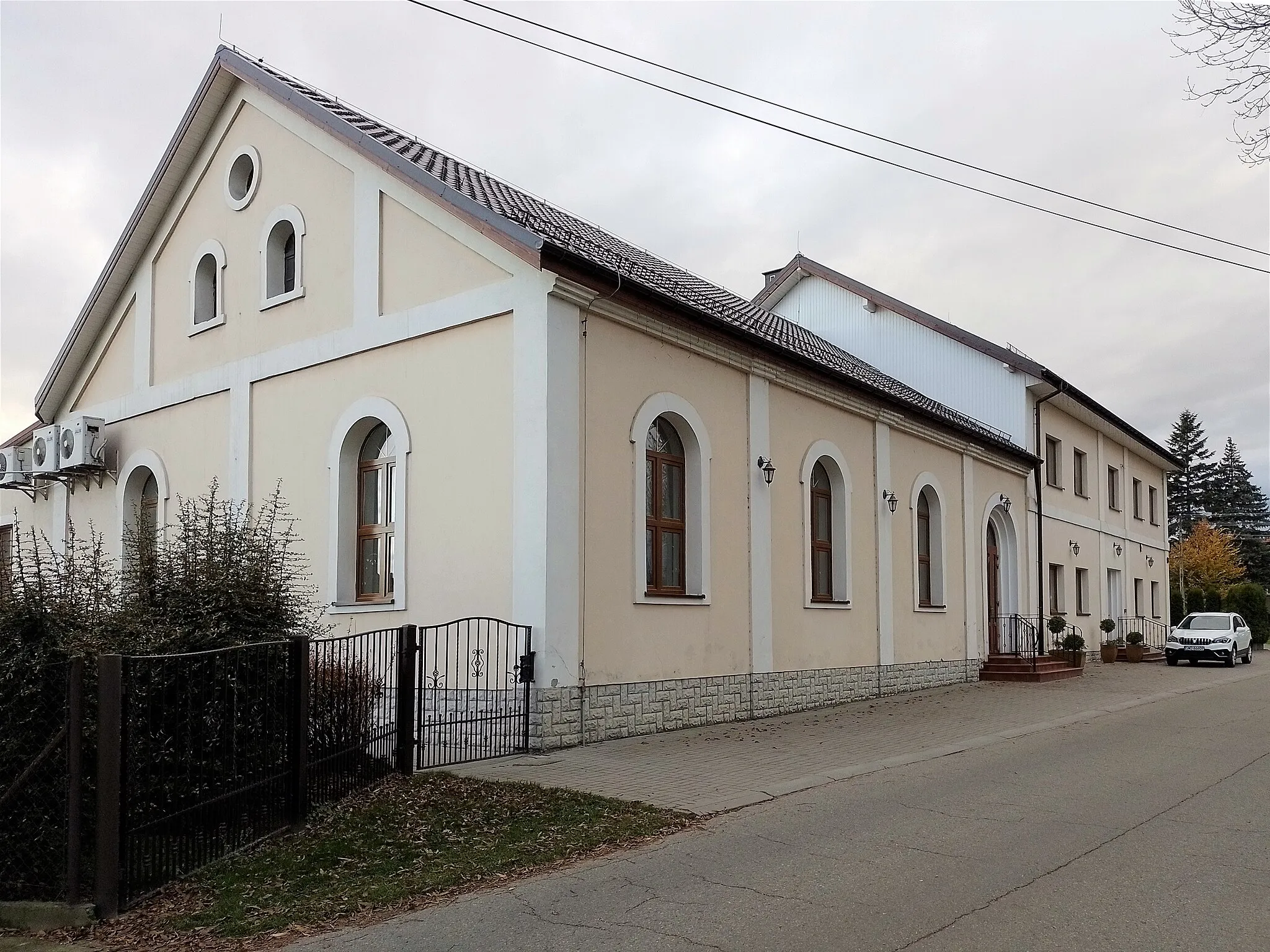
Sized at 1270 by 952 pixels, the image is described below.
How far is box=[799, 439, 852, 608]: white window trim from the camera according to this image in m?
16.5

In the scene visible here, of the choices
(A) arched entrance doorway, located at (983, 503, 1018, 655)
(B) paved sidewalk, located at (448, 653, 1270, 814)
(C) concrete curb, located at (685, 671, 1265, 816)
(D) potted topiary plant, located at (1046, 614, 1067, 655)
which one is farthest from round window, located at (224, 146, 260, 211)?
(D) potted topiary plant, located at (1046, 614, 1067, 655)

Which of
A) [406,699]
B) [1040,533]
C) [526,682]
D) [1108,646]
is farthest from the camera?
[1108,646]

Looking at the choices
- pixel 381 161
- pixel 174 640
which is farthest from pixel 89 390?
pixel 174 640

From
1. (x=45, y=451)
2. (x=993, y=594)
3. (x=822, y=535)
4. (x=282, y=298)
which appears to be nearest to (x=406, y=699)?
(x=282, y=298)

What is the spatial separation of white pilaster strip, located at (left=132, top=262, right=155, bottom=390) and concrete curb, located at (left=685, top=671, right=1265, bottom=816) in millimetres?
12986

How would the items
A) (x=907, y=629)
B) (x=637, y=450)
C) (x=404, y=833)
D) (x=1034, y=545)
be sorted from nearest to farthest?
(x=404, y=833), (x=637, y=450), (x=907, y=629), (x=1034, y=545)

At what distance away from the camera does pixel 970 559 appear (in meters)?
21.8

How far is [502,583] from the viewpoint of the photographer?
11.8 meters

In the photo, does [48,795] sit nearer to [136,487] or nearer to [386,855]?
[386,855]

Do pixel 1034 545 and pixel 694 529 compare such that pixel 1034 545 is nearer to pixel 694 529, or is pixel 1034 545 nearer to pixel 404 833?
pixel 694 529

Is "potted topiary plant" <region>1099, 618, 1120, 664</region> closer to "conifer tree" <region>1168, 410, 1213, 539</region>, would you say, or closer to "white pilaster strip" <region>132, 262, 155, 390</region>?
"white pilaster strip" <region>132, 262, 155, 390</region>

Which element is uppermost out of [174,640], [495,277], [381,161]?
[381,161]

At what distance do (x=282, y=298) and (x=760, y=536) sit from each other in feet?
24.0

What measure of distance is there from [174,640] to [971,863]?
5.54 m
